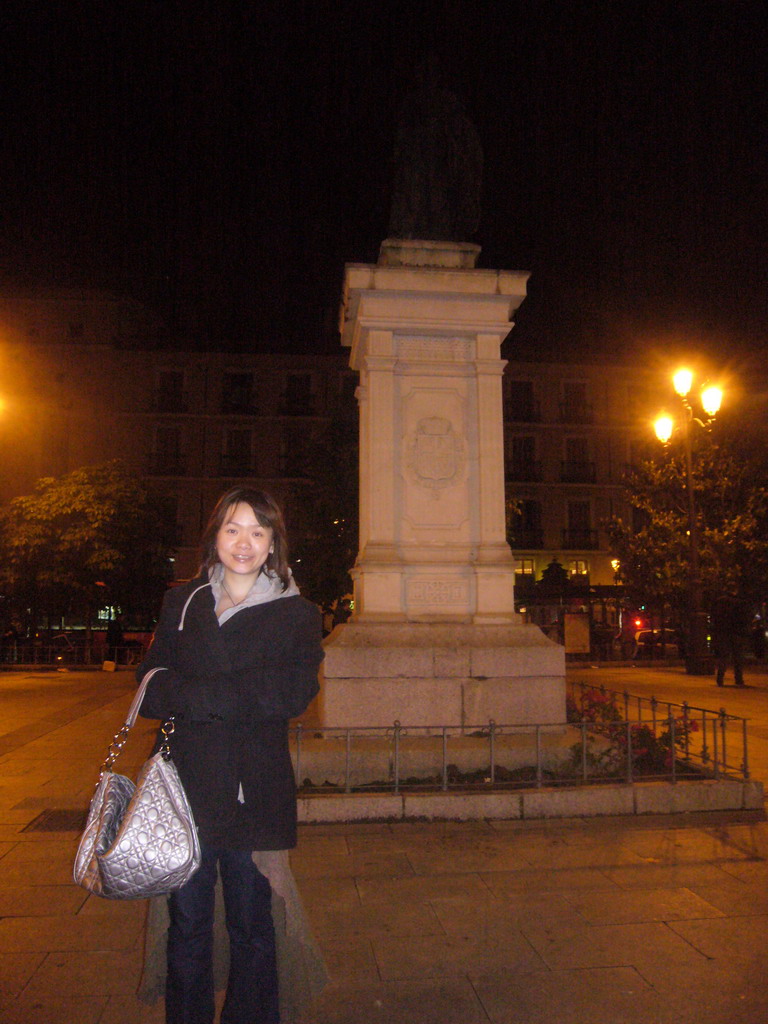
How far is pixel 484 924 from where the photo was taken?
4.09m

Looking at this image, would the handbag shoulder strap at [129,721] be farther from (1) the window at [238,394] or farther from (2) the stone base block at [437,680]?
(1) the window at [238,394]

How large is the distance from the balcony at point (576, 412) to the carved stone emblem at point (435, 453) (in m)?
39.3

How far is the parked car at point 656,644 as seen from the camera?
29094 mm

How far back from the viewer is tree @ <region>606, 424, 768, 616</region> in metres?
21.3

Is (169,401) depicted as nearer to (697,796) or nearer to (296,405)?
(296,405)

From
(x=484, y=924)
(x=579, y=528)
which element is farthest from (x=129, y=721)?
(x=579, y=528)

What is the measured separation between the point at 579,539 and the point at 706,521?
2300cm

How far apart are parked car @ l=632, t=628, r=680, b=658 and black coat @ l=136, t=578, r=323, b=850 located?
2743 cm

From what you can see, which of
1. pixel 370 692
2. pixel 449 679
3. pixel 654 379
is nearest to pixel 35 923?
pixel 370 692

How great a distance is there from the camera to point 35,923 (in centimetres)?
414

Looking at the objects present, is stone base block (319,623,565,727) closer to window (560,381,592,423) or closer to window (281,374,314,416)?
window (281,374,314,416)

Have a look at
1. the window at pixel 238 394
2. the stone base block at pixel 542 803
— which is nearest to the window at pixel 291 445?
the window at pixel 238 394

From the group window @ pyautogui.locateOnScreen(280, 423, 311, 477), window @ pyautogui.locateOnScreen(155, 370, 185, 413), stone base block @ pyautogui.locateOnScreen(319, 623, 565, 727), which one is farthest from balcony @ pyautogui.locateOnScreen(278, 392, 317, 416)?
stone base block @ pyautogui.locateOnScreen(319, 623, 565, 727)

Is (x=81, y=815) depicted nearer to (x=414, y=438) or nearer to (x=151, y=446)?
(x=414, y=438)
